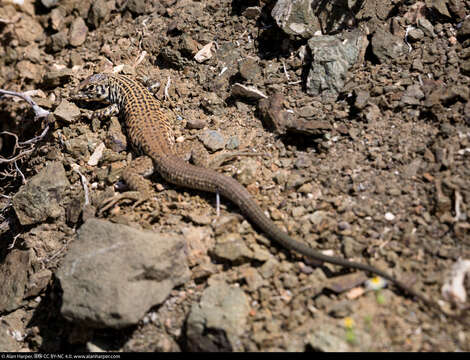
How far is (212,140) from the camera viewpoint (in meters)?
4.81

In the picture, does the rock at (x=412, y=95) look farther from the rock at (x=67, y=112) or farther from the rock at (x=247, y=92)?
the rock at (x=67, y=112)

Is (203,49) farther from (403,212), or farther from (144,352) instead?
(144,352)

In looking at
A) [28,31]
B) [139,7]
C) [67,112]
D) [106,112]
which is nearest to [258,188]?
[106,112]

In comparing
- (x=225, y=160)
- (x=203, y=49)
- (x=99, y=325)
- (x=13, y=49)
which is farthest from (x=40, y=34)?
(x=99, y=325)

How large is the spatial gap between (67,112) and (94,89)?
495mm

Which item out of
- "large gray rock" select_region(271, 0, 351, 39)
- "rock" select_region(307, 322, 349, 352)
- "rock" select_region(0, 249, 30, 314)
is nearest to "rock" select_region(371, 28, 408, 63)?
"large gray rock" select_region(271, 0, 351, 39)

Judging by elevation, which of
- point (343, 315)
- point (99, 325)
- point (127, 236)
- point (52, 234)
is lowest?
point (52, 234)

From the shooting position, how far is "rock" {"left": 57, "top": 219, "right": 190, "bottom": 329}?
3.48 meters

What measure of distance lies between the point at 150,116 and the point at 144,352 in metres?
2.81

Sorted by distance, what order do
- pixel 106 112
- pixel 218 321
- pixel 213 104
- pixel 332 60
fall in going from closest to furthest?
pixel 218 321
pixel 332 60
pixel 213 104
pixel 106 112

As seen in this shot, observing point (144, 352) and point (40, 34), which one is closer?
point (144, 352)

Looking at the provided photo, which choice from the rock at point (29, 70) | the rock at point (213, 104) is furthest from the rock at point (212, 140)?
the rock at point (29, 70)

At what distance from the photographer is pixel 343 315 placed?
325 cm

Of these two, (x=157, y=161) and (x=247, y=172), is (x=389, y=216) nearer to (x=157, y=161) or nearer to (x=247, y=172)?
(x=247, y=172)
